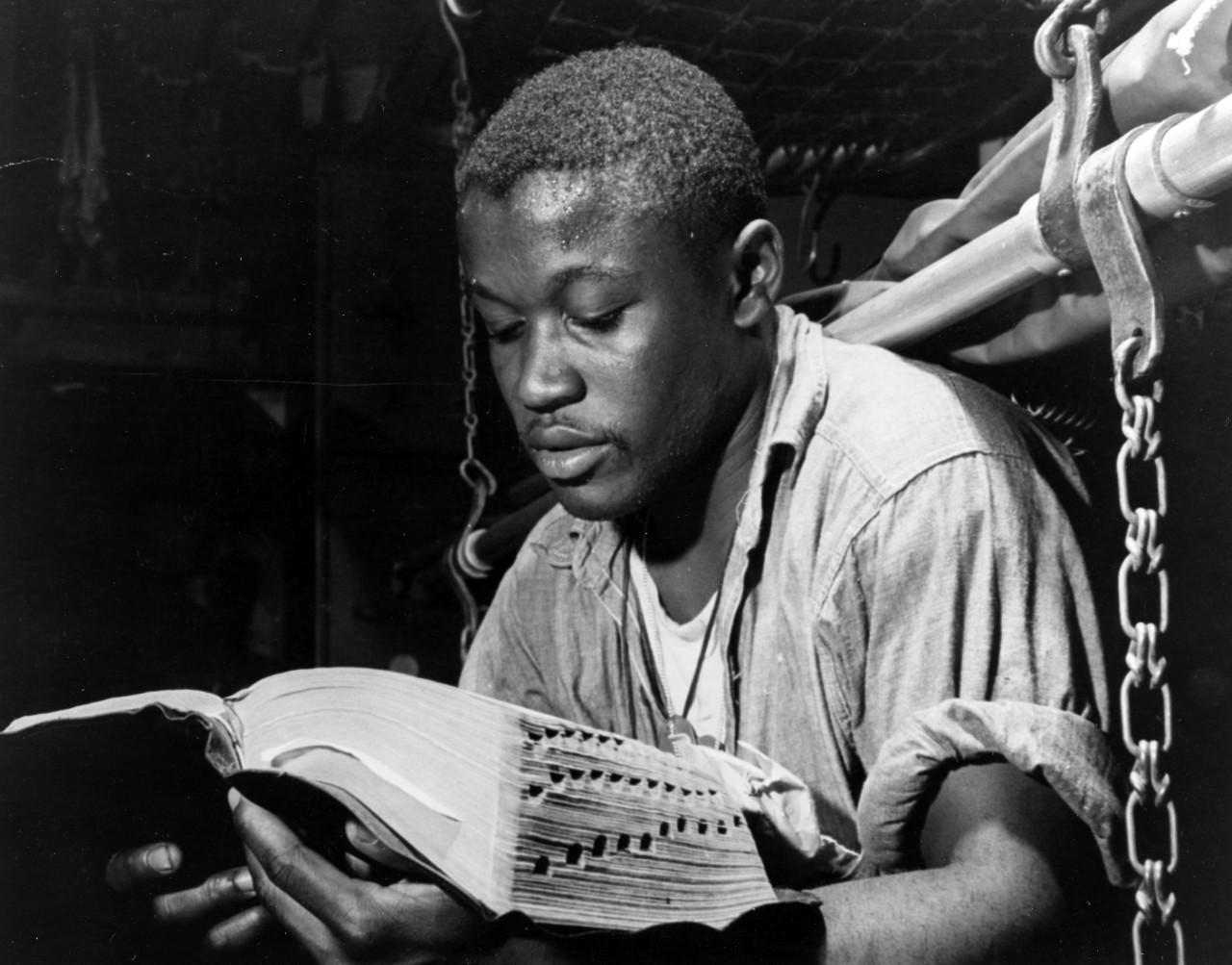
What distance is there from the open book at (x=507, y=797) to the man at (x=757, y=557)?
0.08 feet

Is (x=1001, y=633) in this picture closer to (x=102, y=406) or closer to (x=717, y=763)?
(x=717, y=763)

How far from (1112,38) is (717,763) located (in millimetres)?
452

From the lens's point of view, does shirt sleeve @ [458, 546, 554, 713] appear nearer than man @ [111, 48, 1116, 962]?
No

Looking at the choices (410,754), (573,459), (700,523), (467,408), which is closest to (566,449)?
(573,459)

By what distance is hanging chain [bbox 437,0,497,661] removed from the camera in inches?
35.9

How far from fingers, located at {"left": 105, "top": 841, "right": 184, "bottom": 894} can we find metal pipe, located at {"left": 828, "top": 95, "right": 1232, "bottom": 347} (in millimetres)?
514

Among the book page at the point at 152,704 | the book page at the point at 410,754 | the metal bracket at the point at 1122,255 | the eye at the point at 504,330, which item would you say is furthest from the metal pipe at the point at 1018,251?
the book page at the point at 152,704

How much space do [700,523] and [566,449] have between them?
124 mm

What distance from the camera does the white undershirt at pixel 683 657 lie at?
0.73 meters

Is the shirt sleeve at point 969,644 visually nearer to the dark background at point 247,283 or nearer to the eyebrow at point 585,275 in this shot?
the dark background at point 247,283

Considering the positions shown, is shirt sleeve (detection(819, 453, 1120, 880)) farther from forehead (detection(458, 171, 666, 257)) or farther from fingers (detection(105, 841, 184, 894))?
fingers (detection(105, 841, 184, 894))

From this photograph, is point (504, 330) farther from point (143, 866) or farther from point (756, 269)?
point (143, 866)

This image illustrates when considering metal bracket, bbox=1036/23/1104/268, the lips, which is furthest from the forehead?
metal bracket, bbox=1036/23/1104/268

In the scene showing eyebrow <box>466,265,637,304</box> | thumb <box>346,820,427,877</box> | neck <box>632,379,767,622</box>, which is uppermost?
eyebrow <box>466,265,637,304</box>
